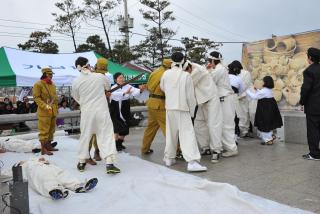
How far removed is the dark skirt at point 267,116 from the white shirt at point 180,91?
226 cm

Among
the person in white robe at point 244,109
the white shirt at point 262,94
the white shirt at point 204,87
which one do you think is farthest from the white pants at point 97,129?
the person in white robe at point 244,109

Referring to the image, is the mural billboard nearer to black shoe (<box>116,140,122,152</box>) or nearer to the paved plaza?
the paved plaza

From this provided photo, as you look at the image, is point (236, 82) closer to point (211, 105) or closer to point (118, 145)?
point (211, 105)

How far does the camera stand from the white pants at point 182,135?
18.8 feet

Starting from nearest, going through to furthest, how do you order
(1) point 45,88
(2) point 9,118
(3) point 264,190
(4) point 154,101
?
(3) point 264,190, (4) point 154,101, (1) point 45,88, (2) point 9,118

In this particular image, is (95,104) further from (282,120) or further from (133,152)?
(282,120)

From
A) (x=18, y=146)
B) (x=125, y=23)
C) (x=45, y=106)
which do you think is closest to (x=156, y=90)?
(x=45, y=106)

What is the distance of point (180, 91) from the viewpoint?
19.3 ft

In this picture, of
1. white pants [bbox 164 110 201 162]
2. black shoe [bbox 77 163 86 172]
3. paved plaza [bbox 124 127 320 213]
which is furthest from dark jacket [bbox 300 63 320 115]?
black shoe [bbox 77 163 86 172]

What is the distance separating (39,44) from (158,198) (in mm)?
21467

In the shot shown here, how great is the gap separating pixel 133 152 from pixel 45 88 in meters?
2.08

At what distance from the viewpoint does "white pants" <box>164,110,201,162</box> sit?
226 inches

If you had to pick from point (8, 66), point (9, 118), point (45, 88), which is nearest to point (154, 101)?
point (45, 88)

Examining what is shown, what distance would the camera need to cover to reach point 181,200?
4305 millimetres
